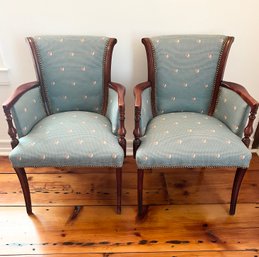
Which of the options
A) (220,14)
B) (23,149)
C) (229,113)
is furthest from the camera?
(220,14)

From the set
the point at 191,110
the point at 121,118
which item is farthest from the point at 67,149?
the point at 191,110

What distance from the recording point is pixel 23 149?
4.10 ft

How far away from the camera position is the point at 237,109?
1359 millimetres

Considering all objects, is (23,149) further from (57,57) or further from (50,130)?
(57,57)

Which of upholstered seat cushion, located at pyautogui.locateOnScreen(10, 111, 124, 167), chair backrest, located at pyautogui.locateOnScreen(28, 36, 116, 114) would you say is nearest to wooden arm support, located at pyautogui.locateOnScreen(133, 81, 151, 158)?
upholstered seat cushion, located at pyautogui.locateOnScreen(10, 111, 124, 167)

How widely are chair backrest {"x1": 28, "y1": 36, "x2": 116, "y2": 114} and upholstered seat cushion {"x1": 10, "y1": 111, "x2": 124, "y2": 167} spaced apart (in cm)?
31

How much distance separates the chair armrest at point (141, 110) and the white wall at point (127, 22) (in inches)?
12.2

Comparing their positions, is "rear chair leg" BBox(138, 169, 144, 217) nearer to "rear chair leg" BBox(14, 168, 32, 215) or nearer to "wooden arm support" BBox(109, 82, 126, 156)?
"wooden arm support" BBox(109, 82, 126, 156)

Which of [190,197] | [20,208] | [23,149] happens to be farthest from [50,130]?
[190,197]

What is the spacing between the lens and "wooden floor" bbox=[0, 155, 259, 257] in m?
1.31

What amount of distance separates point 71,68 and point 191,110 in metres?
0.77

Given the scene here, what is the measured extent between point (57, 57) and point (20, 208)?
920mm

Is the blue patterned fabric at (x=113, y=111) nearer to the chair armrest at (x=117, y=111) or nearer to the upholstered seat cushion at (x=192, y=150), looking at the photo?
the chair armrest at (x=117, y=111)

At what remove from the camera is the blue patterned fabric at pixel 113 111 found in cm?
136
